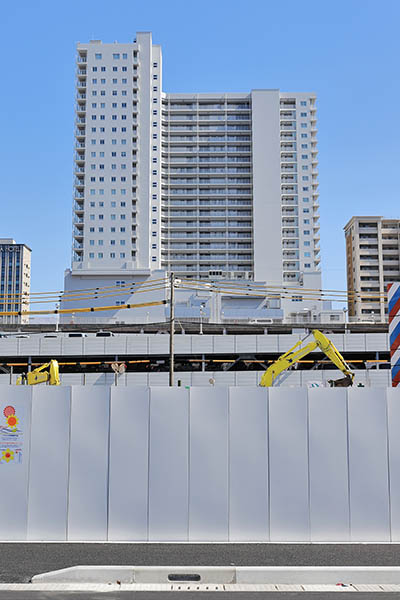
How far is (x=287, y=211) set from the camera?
4193 inches

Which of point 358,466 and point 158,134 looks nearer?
point 358,466

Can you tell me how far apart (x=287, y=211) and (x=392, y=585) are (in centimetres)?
9971

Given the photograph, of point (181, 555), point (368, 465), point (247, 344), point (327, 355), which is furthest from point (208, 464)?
point (247, 344)

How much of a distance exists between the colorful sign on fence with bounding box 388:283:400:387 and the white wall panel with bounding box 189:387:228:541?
6587 millimetres

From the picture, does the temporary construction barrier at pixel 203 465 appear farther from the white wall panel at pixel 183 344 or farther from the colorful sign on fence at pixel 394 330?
the white wall panel at pixel 183 344

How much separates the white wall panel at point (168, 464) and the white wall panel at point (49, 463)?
5.51 ft

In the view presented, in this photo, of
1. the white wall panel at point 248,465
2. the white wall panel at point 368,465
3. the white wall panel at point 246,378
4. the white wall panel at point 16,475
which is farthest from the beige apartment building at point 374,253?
the white wall panel at point 16,475

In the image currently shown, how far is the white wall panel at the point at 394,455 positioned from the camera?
11742 millimetres

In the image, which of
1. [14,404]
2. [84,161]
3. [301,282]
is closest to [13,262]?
[84,161]

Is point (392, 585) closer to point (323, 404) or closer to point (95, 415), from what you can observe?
point (323, 404)

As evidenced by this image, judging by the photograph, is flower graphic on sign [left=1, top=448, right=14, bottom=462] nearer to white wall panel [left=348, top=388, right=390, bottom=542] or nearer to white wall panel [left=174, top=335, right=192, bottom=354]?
white wall panel [left=348, top=388, right=390, bottom=542]

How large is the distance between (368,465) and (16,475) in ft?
22.1

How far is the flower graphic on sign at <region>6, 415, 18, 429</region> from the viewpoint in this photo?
12188mm

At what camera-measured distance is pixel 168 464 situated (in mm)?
11844
